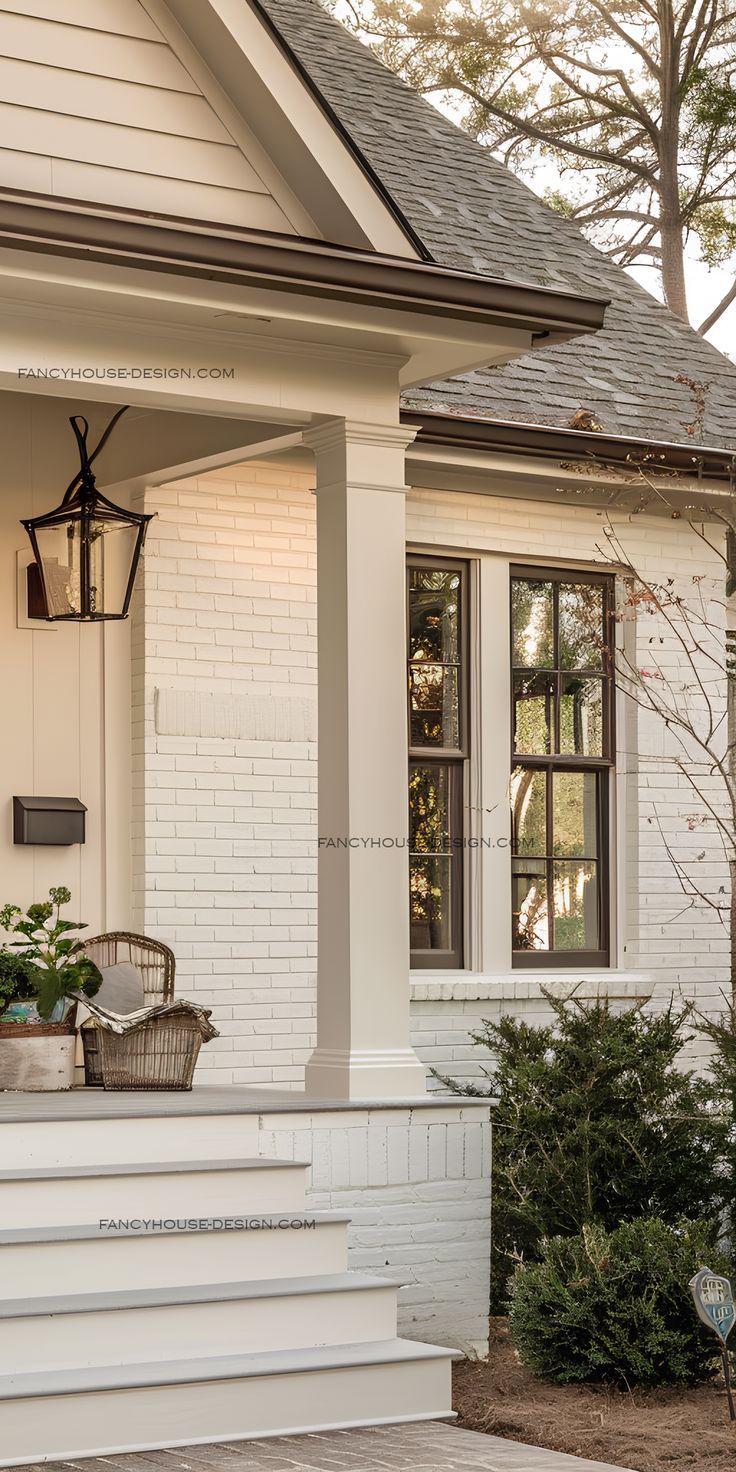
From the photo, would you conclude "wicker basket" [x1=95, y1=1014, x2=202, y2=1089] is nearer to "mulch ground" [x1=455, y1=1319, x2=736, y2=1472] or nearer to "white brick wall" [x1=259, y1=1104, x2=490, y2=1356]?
"white brick wall" [x1=259, y1=1104, x2=490, y2=1356]

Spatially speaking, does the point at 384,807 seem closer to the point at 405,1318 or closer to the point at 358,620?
the point at 358,620

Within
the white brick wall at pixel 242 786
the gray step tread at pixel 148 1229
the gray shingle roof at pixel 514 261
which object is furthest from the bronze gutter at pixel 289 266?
the gray step tread at pixel 148 1229

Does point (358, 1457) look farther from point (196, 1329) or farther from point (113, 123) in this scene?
point (113, 123)

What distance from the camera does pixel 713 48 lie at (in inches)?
800

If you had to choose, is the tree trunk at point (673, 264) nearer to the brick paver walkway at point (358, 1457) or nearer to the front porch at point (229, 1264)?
the front porch at point (229, 1264)

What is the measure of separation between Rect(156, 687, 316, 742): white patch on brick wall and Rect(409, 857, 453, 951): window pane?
987 mm

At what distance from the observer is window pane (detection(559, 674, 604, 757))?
A: 9531mm

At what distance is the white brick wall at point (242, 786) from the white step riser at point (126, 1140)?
1.91 m

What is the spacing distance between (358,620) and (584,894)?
10.6 feet

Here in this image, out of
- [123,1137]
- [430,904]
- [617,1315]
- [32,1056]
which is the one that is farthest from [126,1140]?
[430,904]

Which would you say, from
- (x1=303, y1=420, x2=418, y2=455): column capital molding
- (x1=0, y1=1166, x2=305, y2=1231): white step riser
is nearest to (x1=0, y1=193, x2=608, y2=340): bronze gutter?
(x1=303, y1=420, x2=418, y2=455): column capital molding

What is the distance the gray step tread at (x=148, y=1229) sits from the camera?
18.1 ft

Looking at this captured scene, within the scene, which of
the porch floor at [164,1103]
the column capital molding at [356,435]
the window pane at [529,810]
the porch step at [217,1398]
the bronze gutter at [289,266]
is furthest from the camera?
the window pane at [529,810]

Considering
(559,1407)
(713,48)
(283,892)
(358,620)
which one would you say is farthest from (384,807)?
(713,48)
